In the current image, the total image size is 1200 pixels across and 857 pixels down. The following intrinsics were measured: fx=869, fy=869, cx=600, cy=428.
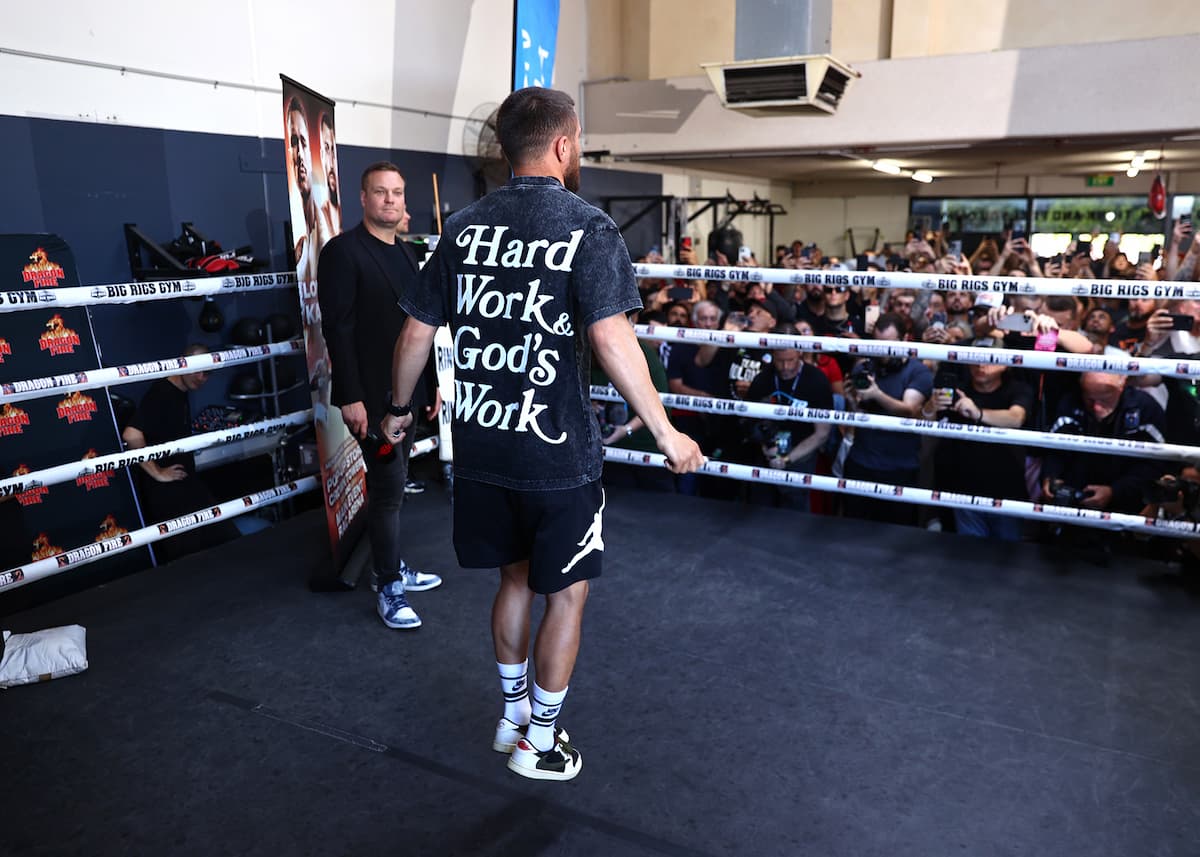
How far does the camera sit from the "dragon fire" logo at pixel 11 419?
3.10 m

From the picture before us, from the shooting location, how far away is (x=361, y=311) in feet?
8.93

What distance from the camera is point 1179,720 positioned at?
2.15 m

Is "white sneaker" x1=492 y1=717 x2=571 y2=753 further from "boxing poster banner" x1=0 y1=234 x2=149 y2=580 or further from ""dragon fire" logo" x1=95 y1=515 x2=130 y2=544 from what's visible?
""dragon fire" logo" x1=95 y1=515 x2=130 y2=544

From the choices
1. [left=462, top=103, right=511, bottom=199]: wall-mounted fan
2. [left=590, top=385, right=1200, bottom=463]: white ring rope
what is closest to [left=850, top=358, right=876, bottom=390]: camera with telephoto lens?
[left=590, top=385, right=1200, bottom=463]: white ring rope

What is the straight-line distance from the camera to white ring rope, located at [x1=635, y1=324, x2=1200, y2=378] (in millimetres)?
2814

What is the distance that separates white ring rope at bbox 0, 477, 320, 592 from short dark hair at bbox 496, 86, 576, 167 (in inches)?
73.0

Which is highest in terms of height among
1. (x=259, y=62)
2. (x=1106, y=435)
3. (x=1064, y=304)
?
(x=259, y=62)

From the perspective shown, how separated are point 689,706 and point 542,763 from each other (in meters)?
0.47

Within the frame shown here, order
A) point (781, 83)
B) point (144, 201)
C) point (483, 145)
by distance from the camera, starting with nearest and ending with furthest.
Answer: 1. point (144, 201)
2. point (781, 83)
3. point (483, 145)

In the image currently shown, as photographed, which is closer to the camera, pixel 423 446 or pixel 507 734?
pixel 507 734

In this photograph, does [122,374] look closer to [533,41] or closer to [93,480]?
[93,480]

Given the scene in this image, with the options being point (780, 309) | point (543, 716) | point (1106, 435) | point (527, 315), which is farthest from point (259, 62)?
point (1106, 435)

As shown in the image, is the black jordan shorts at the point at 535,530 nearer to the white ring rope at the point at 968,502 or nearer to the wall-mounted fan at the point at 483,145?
the white ring rope at the point at 968,502

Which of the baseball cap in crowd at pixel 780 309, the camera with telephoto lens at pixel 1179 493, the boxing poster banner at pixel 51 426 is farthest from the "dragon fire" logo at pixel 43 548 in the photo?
the camera with telephoto lens at pixel 1179 493
